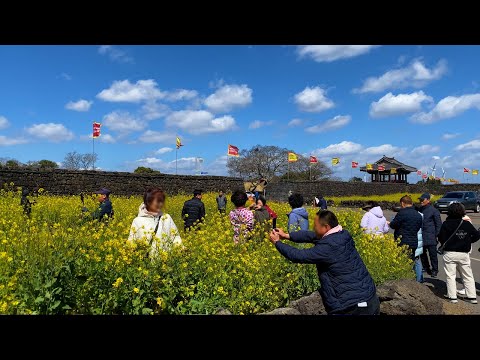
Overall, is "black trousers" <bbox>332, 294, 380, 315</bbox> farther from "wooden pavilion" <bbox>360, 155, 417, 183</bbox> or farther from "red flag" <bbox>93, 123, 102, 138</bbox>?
"wooden pavilion" <bbox>360, 155, 417, 183</bbox>

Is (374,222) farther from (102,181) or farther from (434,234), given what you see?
(102,181)

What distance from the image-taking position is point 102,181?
22422 millimetres

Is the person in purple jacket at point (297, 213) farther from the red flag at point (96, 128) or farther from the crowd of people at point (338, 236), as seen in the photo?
the red flag at point (96, 128)

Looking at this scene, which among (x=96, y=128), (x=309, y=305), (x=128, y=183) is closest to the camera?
(x=309, y=305)


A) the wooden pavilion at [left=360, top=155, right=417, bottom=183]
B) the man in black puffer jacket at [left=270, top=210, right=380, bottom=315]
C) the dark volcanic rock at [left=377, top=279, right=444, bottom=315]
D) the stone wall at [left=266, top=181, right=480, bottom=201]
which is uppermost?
the wooden pavilion at [left=360, top=155, right=417, bottom=183]

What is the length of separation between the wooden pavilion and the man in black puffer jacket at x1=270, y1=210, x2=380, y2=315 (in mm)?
62879

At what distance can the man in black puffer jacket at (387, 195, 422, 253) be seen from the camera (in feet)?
23.9

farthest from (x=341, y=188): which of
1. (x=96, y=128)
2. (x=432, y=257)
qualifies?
(x=432, y=257)

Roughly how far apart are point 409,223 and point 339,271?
484 cm

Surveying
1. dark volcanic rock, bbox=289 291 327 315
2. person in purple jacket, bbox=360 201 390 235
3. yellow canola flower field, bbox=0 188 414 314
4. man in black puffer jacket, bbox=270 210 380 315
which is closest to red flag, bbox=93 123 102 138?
person in purple jacket, bbox=360 201 390 235

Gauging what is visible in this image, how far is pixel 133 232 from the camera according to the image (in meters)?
3.85

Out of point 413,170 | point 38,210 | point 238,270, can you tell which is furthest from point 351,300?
point 413,170

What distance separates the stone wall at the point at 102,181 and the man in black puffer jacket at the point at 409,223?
17396 mm
